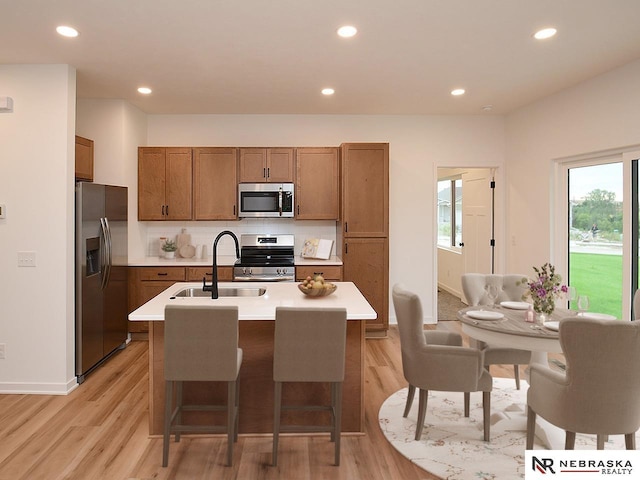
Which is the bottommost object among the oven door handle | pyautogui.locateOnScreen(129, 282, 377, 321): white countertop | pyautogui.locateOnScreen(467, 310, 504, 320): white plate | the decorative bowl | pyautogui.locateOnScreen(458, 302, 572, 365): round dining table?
pyautogui.locateOnScreen(458, 302, 572, 365): round dining table

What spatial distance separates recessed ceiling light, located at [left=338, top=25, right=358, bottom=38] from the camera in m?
3.23

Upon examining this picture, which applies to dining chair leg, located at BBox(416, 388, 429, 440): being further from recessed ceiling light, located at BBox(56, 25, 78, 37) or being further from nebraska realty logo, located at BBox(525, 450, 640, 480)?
recessed ceiling light, located at BBox(56, 25, 78, 37)

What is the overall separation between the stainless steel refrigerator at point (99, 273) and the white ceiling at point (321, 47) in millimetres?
1092

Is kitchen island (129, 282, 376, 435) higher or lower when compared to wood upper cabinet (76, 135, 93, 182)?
lower

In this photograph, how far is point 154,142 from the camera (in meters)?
5.96

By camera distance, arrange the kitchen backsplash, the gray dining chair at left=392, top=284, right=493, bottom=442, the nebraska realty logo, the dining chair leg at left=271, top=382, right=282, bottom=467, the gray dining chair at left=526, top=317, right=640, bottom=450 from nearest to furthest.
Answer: the gray dining chair at left=526, top=317, right=640, bottom=450 → the nebraska realty logo → the dining chair leg at left=271, top=382, right=282, bottom=467 → the gray dining chair at left=392, top=284, right=493, bottom=442 → the kitchen backsplash

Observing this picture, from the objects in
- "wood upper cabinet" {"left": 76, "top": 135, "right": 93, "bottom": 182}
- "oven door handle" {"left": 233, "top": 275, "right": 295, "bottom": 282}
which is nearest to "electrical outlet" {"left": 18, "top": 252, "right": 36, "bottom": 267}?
"wood upper cabinet" {"left": 76, "top": 135, "right": 93, "bottom": 182}

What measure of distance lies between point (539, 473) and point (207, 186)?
4406mm

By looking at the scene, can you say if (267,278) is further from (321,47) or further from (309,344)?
(309,344)

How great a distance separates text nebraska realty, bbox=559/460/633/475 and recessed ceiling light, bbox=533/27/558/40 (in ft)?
8.86

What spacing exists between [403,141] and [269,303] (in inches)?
147

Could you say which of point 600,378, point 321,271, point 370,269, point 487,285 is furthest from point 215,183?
point 600,378

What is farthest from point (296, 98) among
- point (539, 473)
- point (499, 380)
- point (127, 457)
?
point (539, 473)

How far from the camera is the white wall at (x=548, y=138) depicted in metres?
4.09
